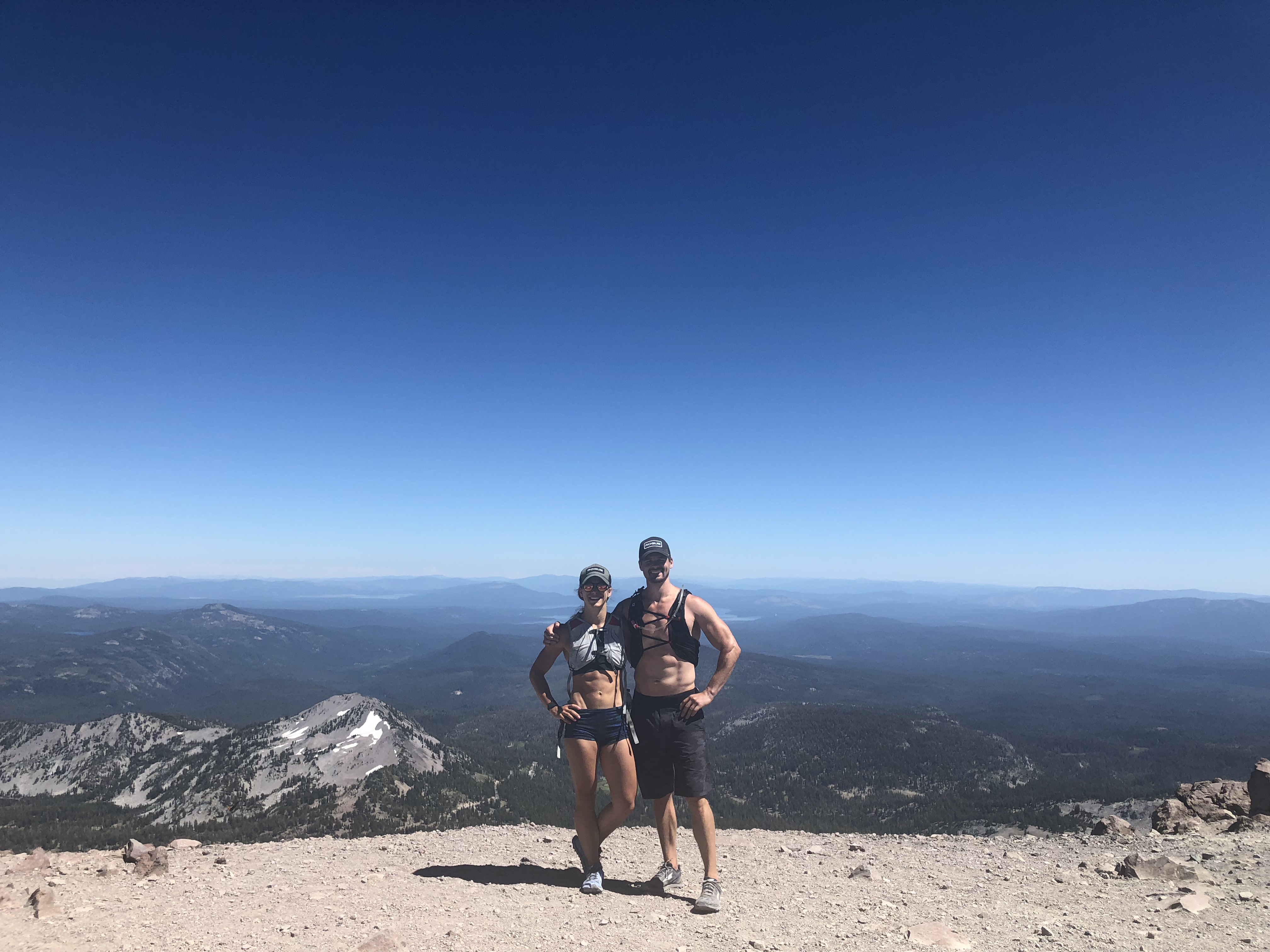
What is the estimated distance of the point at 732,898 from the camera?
7516 millimetres

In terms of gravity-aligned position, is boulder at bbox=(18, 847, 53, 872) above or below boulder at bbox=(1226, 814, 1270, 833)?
above

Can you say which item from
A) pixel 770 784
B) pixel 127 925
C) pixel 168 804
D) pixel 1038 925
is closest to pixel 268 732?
pixel 168 804

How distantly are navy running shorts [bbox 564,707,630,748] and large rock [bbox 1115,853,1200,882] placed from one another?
8179 mm

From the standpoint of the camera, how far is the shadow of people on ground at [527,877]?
7.61 m

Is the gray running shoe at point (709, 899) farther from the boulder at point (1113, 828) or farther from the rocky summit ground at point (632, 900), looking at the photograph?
the boulder at point (1113, 828)

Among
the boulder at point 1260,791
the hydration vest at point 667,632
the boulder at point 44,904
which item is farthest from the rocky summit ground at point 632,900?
the hydration vest at point 667,632

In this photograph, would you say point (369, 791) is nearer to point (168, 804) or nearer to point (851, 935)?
point (168, 804)

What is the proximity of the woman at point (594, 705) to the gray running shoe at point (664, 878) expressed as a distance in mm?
681

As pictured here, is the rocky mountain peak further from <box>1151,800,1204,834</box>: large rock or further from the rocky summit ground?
<box>1151,800,1204,834</box>: large rock

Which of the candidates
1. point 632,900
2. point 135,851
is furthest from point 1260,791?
point 135,851

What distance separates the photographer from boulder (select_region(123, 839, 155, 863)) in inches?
364

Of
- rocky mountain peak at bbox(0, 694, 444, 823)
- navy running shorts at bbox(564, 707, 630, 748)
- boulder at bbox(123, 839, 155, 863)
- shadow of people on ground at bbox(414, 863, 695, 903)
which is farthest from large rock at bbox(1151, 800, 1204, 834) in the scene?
rocky mountain peak at bbox(0, 694, 444, 823)

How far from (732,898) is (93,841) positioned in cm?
5521

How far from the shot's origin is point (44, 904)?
6898 mm
